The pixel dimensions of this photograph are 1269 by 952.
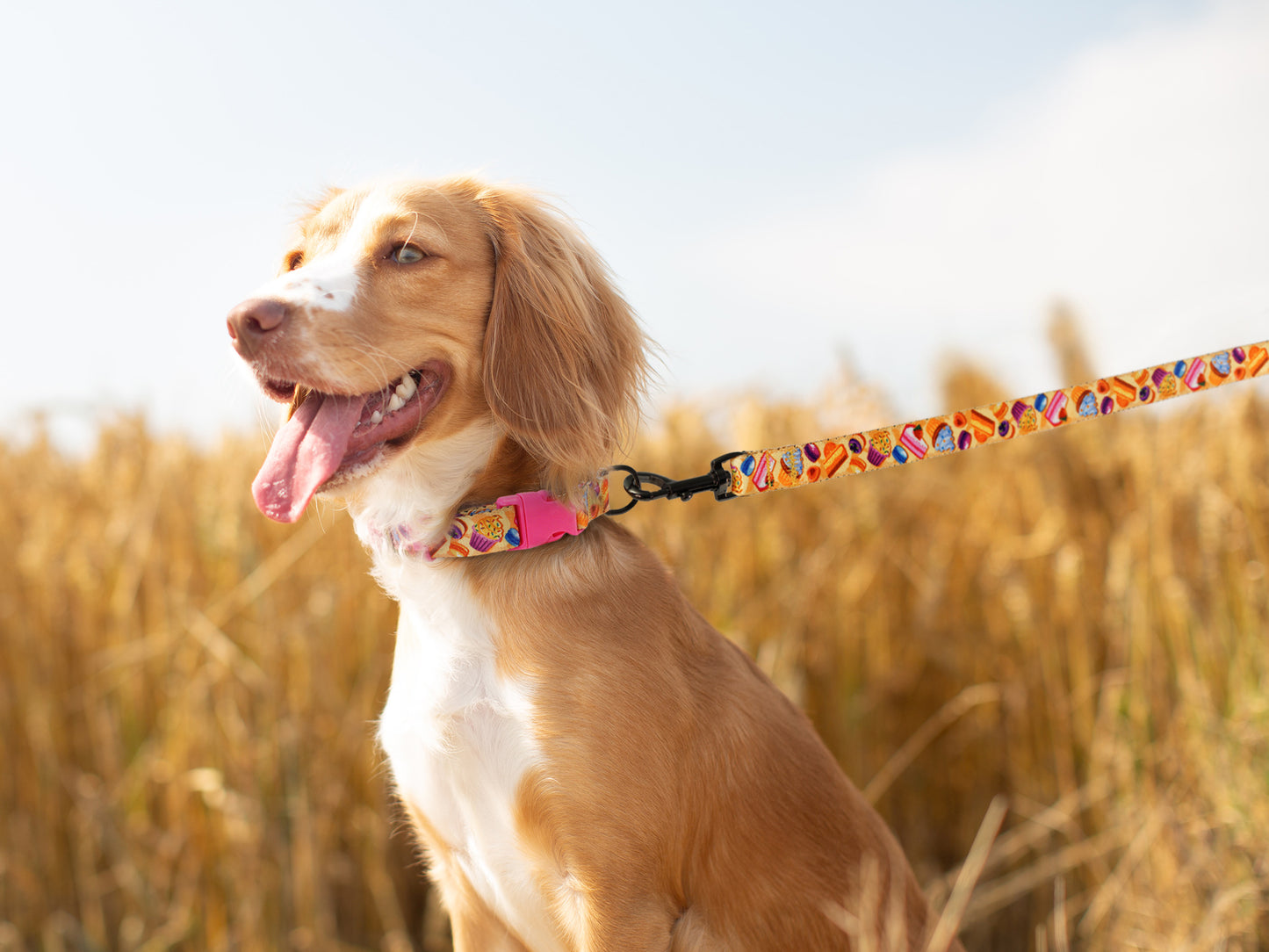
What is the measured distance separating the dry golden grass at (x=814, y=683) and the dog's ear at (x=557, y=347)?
1262 mm

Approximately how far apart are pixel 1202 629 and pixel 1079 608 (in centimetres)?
37

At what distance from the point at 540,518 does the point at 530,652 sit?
7.7 inches

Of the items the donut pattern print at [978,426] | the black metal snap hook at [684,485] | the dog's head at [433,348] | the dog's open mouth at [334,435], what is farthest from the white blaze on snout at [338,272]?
the donut pattern print at [978,426]

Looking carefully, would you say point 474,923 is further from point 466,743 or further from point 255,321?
point 255,321

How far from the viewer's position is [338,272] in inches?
55.7

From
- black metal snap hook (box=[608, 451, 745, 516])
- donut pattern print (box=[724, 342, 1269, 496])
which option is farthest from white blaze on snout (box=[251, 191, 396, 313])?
donut pattern print (box=[724, 342, 1269, 496])

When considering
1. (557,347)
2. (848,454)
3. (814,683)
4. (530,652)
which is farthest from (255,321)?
(814,683)

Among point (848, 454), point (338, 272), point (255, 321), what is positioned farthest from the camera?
point (848, 454)

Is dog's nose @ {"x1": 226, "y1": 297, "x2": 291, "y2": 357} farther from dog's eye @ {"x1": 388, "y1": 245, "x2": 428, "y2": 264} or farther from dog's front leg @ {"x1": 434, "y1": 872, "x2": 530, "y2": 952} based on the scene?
dog's front leg @ {"x1": 434, "y1": 872, "x2": 530, "y2": 952}

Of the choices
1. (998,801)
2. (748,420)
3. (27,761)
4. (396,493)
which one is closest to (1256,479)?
(998,801)

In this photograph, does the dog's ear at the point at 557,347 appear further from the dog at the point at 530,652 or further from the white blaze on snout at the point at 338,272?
the white blaze on snout at the point at 338,272

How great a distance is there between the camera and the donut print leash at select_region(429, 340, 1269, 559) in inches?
56.2

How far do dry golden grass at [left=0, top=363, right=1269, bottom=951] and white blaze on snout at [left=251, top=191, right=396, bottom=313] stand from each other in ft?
4.07

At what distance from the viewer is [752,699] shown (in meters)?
1.49
